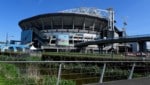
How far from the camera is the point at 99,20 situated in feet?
468

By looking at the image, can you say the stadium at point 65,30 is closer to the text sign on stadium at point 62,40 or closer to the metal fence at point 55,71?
the text sign on stadium at point 62,40

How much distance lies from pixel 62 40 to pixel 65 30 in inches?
298

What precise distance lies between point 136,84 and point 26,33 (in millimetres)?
135952

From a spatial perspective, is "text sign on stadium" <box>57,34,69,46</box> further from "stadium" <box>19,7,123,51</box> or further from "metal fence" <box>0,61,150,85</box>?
"metal fence" <box>0,61,150,85</box>

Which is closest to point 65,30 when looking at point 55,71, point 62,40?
point 62,40

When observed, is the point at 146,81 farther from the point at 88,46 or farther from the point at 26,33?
the point at 26,33

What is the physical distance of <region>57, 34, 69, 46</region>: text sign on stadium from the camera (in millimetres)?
131250

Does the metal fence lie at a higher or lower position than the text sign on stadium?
lower

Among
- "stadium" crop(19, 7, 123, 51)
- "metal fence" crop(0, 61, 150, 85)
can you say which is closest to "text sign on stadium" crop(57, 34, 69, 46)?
"stadium" crop(19, 7, 123, 51)

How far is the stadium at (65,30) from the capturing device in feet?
437

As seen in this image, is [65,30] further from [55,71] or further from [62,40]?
[55,71]

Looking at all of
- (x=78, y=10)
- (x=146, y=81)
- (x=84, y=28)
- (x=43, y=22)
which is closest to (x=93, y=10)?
(x=78, y=10)

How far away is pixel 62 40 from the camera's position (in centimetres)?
13225

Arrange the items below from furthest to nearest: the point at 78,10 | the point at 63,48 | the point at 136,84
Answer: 1. the point at 78,10
2. the point at 63,48
3. the point at 136,84
